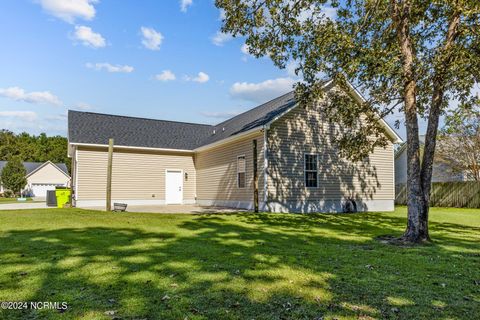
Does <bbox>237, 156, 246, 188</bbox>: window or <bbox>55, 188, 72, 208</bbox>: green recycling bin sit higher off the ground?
<bbox>237, 156, 246, 188</bbox>: window

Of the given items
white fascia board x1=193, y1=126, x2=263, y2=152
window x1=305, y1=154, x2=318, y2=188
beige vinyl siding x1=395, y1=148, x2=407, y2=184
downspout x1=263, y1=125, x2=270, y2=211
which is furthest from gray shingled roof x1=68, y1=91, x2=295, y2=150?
beige vinyl siding x1=395, y1=148, x2=407, y2=184

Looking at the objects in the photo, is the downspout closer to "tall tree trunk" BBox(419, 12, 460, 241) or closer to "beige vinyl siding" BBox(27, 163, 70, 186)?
"tall tree trunk" BBox(419, 12, 460, 241)

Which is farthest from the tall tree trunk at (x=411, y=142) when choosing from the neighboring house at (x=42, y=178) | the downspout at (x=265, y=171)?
the neighboring house at (x=42, y=178)

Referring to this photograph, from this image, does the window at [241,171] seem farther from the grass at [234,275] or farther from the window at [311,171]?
the grass at [234,275]

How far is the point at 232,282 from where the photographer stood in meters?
4.20

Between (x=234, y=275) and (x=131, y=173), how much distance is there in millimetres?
15854

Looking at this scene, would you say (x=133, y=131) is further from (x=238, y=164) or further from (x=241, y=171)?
(x=241, y=171)

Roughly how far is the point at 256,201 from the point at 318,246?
7078 millimetres

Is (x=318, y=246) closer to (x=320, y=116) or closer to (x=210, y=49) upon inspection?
(x=320, y=116)

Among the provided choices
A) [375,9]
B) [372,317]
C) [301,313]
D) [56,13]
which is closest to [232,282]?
[301,313]

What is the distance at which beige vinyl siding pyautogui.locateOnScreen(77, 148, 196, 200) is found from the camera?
58.7 ft

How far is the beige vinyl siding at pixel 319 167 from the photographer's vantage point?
15.0 meters

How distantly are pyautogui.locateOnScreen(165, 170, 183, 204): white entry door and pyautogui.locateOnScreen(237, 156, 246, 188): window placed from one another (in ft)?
17.8

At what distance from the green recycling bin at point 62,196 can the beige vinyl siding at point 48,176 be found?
109ft
